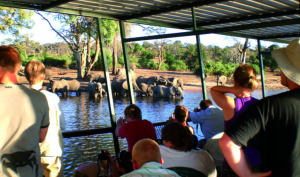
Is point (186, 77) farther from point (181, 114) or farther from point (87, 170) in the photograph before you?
point (87, 170)

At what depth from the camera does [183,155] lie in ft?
5.20

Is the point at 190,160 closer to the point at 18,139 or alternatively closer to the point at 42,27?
the point at 18,139

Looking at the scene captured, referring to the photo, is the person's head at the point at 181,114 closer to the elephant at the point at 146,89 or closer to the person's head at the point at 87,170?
the person's head at the point at 87,170

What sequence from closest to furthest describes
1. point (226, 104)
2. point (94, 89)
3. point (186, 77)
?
point (226, 104) → point (94, 89) → point (186, 77)

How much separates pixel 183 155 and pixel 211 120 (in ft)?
3.62

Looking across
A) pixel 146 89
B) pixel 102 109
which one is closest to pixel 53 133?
pixel 102 109

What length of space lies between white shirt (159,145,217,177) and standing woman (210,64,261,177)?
10 cm

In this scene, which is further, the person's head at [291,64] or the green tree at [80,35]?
the green tree at [80,35]

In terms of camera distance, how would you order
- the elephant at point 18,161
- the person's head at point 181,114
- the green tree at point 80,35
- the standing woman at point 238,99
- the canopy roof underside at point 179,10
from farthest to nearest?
the green tree at point 80,35 < the canopy roof underside at point 179,10 < the person's head at point 181,114 < the standing woman at point 238,99 < the elephant at point 18,161

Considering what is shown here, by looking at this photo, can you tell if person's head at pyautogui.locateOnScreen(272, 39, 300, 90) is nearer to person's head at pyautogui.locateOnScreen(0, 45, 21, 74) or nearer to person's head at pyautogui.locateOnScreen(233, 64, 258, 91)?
person's head at pyautogui.locateOnScreen(233, 64, 258, 91)

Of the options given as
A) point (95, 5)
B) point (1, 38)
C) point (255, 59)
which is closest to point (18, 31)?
point (1, 38)

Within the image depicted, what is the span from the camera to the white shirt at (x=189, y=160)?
5.13 ft

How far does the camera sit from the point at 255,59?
85.0 feet

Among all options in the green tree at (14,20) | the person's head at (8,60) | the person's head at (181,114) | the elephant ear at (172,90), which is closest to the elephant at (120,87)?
the elephant ear at (172,90)
